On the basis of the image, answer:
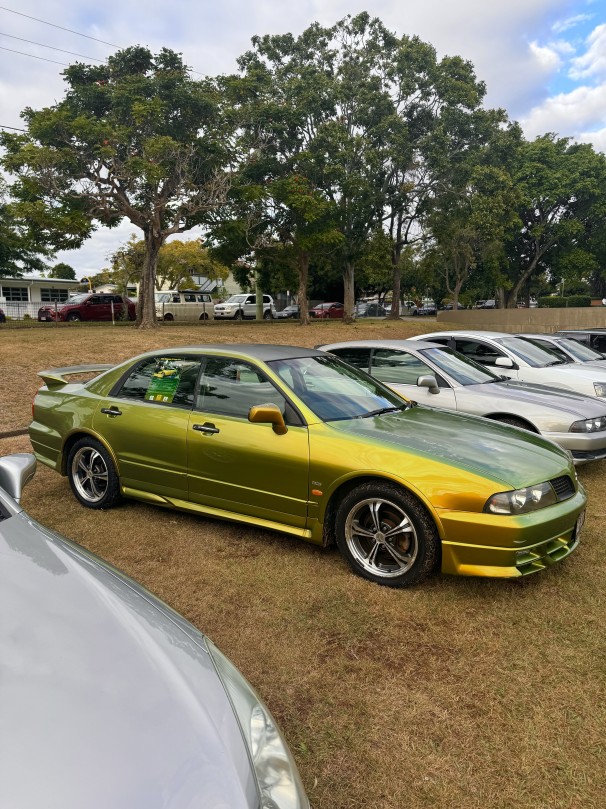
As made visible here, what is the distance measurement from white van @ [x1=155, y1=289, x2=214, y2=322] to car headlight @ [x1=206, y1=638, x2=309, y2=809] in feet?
111

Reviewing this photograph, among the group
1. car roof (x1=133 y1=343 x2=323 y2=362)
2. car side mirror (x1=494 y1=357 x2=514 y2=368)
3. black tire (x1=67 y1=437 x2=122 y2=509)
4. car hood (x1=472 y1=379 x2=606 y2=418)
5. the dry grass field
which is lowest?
the dry grass field

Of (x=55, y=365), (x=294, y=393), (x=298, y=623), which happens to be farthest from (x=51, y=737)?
(x=55, y=365)

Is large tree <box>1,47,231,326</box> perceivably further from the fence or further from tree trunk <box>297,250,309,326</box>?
the fence

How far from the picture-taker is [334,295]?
52.2 metres

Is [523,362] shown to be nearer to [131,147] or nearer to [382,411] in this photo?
[382,411]

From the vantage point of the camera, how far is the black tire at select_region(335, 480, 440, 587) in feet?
10.9

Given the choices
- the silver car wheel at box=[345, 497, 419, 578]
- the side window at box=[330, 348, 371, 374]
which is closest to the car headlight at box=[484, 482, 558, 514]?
the silver car wheel at box=[345, 497, 419, 578]

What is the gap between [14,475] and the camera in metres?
2.45

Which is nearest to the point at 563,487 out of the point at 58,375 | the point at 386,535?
the point at 386,535

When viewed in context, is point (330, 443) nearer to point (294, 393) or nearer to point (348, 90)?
point (294, 393)

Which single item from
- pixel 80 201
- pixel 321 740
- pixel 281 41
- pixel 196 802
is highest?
pixel 281 41

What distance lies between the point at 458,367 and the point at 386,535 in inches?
143

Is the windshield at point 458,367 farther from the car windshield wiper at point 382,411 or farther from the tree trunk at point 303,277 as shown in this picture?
the tree trunk at point 303,277

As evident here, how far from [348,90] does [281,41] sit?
362cm
